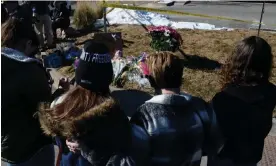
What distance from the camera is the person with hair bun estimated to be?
2432 millimetres

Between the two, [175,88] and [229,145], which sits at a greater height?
[175,88]

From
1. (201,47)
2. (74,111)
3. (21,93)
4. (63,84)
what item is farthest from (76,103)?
(201,47)

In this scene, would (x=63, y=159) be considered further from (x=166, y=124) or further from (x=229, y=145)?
(x=229, y=145)

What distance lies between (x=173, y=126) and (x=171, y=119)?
43 millimetres

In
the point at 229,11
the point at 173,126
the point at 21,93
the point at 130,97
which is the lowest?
the point at 130,97

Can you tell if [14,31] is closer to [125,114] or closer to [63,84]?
[63,84]

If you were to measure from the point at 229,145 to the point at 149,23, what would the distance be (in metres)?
8.47

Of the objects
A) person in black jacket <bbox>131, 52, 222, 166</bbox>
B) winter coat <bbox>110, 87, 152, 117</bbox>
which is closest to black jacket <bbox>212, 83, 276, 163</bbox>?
person in black jacket <bbox>131, 52, 222, 166</bbox>

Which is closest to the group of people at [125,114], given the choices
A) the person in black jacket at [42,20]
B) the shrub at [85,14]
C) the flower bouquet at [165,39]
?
the flower bouquet at [165,39]

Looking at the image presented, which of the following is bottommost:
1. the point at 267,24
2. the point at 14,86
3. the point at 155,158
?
the point at 267,24

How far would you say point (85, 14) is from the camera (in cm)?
1052

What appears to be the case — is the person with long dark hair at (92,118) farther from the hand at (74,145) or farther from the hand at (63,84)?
the hand at (63,84)

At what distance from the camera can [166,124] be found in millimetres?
2260

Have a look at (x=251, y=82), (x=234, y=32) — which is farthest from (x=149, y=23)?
(x=251, y=82)
